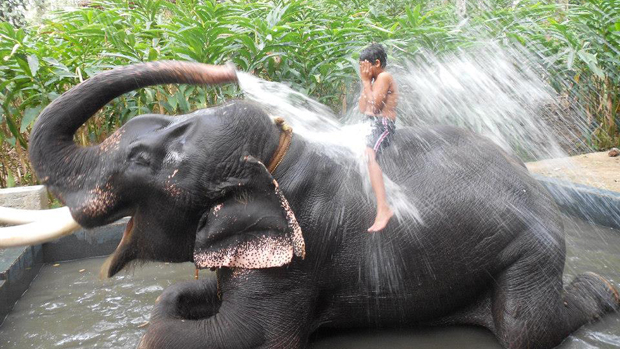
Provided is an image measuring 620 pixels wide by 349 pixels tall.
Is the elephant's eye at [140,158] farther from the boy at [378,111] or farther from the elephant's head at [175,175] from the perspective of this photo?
the boy at [378,111]

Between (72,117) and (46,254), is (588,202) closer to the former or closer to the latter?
(72,117)

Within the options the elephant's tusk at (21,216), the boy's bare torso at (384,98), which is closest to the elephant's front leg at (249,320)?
the elephant's tusk at (21,216)

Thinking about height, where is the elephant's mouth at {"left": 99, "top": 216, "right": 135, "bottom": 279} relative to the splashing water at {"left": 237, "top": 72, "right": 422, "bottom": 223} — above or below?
below

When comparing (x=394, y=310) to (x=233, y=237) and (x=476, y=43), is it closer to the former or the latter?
(x=233, y=237)

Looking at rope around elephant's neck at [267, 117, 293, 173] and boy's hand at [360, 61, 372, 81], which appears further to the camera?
boy's hand at [360, 61, 372, 81]

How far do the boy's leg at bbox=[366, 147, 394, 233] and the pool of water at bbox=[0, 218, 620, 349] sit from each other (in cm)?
68

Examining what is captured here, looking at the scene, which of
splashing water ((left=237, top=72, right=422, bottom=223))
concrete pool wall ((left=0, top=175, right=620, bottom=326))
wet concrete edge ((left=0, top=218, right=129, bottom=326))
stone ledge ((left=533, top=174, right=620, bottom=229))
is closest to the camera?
splashing water ((left=237, top=72, right=422, bottom=223))

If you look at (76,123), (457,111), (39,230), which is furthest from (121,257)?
(457,111)

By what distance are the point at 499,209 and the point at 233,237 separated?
125 centimetres

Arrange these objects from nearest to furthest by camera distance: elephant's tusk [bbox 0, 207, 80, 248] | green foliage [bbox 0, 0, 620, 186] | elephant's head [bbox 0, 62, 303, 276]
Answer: elephant's tusk [bbox 0, 207, 80, 248]
elephant's head [bbox 0, 62, 303, 276]
green foliage [bbox 0, 0, 620, 186]

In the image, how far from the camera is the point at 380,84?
327cm

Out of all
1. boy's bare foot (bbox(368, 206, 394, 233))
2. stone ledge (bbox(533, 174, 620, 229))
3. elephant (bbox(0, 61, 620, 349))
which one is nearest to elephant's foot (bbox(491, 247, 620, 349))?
elephant (bbox(0, 61, 620, 349))

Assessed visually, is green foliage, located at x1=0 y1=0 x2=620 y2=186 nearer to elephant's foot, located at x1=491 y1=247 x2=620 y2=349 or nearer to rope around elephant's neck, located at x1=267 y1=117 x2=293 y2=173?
rope around elephant's neck, located at x1=267 y1=117 x2=293 y2=173

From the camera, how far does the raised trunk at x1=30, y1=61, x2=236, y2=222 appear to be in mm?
2449
